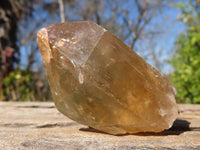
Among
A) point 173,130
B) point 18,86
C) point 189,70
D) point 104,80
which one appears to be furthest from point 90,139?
point 18,86

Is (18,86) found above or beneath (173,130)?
above

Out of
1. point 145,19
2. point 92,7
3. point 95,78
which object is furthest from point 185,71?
point 92,7

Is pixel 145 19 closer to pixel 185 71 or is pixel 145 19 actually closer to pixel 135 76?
pixel 185 71

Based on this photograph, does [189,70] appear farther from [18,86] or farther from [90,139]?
[18,86]

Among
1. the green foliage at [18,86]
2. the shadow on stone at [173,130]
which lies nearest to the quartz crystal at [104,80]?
the shadow on stone at [173,130]

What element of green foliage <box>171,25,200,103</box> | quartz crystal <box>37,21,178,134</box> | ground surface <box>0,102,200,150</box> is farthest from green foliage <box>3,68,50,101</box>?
quartz crystal <box>37,21,178,134</box>

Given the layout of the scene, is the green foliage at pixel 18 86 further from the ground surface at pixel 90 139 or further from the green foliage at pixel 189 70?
the ground surface at pixel 90 139

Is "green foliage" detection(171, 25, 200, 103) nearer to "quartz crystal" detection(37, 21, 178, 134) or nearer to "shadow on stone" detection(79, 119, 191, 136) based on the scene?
"shadow on stone" detection(79, 119, 191, 136)
